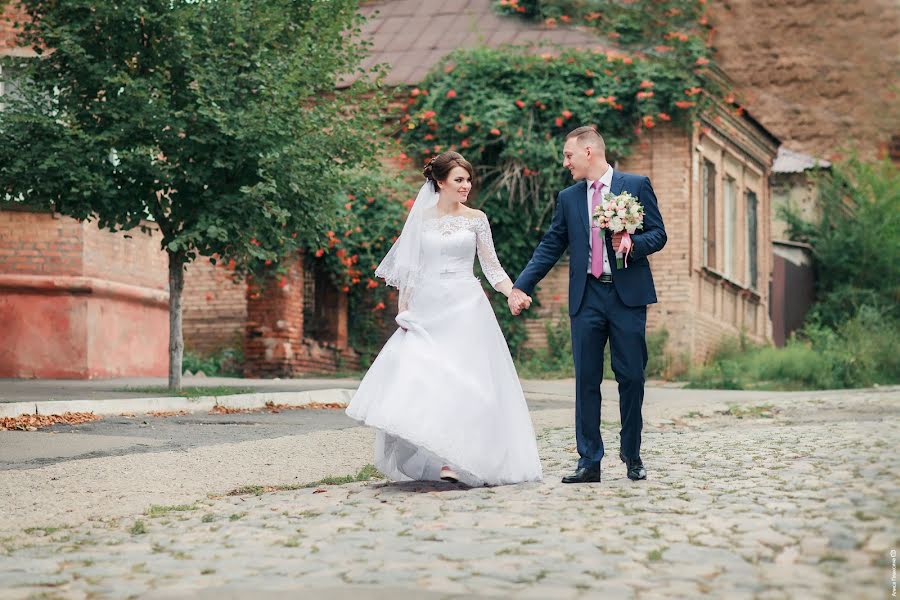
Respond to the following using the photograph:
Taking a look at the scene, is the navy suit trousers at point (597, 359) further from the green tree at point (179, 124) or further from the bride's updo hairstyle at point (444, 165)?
the green tree at point (179, 124)

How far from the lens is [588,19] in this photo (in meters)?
24.7

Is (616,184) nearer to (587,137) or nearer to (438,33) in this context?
(587,137)

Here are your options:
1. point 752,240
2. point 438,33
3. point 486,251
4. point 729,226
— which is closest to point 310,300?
point 438,33

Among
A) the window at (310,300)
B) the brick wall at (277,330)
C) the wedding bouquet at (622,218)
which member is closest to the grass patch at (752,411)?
the wedding bouquet at (622,218)

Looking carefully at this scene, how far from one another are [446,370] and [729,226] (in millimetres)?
18420

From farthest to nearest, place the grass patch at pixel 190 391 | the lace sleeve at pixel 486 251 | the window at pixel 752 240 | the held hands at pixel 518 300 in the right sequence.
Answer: the window at pixel 752 240, the grass patch at pixel 190 391, the lace sleeve at pixel 486 251, the held hands at pixel 518 300

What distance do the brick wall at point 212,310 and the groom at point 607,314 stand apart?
16.0m

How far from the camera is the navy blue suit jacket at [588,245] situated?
25.6ft

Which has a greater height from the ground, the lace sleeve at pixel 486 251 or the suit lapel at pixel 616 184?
the suit lapel at pixel 616 184

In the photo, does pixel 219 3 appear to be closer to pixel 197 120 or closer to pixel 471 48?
pixel 197 120

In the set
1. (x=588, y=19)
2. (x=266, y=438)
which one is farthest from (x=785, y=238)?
(x=266, y=438)

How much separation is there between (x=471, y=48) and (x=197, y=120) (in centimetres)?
1027

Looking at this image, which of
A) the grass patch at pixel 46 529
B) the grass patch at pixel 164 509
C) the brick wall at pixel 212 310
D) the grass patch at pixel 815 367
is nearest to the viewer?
the grass patch at pixel 46 529

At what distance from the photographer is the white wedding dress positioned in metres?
7.82
